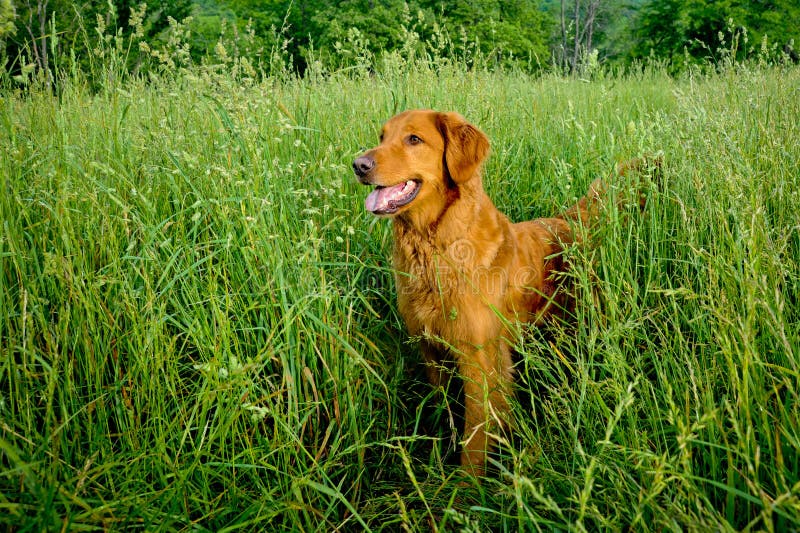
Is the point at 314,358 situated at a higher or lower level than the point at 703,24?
lower

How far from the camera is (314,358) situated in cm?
192

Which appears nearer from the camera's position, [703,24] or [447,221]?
[447,221]

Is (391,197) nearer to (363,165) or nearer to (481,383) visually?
(363,165)

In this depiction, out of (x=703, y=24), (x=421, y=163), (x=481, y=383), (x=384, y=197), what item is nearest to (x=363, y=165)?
(x=384, y=197)

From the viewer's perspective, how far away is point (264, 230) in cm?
194

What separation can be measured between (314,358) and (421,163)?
1036 millimetres

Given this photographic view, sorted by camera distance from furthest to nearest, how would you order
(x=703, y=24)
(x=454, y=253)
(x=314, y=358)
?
1. (x=703, y=24)
2. (x=454, y=253)
3. (x=314, y=358)

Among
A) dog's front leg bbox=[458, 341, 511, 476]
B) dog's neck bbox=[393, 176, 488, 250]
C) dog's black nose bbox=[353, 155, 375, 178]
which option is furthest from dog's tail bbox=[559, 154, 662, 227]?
dog's black nose bbox=[353, 155, 375, 178]

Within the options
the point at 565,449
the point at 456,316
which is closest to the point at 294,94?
the point at 456,316

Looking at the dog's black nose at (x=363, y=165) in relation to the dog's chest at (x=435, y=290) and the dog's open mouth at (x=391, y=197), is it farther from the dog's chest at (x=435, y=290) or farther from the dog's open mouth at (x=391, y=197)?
the dog's chest at (x=435, y=290)

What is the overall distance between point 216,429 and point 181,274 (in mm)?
544

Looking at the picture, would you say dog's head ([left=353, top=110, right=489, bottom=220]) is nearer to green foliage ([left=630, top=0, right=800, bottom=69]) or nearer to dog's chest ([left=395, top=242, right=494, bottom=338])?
dog's chest ([left=395, top=242, right=494, bottom=338])

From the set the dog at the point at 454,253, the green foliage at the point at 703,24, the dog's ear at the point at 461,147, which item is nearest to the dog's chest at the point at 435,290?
the dog at the point at 454,253

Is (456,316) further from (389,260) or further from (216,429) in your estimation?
(216,429)
